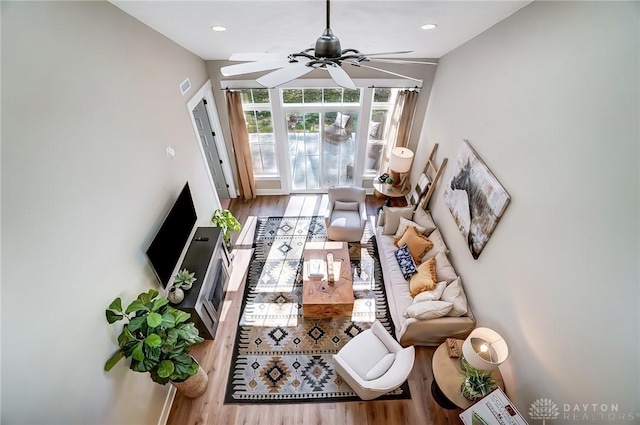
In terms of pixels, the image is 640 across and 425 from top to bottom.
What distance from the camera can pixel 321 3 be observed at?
1.95 m

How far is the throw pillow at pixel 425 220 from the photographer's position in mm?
4102

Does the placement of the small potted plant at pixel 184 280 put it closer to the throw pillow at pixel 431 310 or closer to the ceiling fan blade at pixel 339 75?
the throw pillow at pixel 431 310

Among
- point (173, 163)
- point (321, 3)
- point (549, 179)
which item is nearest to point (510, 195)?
point (549, 179)

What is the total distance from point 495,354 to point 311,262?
2219mm

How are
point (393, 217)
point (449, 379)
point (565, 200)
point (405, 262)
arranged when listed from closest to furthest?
point (565, 200), point (449, 379), point (405, 262), point (393, 217)

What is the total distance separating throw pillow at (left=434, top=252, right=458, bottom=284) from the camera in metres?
3.44

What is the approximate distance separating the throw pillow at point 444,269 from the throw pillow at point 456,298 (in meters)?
0.11

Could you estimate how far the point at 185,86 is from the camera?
3.50m

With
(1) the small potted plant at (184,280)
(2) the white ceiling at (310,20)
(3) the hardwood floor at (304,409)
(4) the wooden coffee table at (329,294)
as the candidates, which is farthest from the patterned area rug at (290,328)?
(2) the white ceiling at (310,20)

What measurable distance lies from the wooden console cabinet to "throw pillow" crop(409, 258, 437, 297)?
237 centimetres

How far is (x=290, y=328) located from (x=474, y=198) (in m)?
2.62

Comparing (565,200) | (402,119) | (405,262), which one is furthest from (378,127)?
(565,200)

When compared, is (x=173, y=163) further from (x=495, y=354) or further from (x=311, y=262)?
(x=495, y=354)

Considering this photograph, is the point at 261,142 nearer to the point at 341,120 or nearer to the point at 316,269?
the point at 341,120
